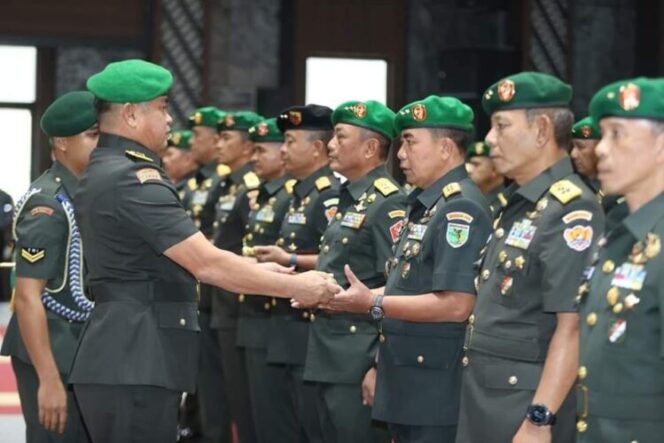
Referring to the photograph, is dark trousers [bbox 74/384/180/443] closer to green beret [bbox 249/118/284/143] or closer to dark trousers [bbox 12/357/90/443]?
dark trousers [bbox 12/357/90/443]

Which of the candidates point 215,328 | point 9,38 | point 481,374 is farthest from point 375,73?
point 481,374

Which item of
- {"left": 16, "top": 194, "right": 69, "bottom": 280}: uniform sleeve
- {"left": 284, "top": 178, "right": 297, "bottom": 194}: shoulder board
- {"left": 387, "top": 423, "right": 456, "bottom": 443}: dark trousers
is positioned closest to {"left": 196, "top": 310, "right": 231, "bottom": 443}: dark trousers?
{"left": 284, "top": 178, "right": 297, "bottom": 194}: shoulder board

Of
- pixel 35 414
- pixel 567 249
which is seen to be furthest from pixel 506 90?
pixel 35 414

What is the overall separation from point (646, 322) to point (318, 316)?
2.24m

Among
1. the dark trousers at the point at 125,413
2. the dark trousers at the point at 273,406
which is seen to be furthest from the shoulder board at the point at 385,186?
the dark trousers at the point at 125,413

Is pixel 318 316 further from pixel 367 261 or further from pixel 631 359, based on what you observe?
pixel 631 359

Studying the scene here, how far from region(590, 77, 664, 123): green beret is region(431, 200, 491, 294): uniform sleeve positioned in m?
1.00

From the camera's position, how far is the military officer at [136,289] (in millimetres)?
3453

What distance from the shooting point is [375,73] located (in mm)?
12164

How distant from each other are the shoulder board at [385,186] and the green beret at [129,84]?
4.23 ft

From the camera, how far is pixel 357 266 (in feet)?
15.5

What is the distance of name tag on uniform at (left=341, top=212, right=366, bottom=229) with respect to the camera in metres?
4.71

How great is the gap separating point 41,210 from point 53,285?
243mm

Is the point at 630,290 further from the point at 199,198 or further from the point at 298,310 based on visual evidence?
the point at 199,198
